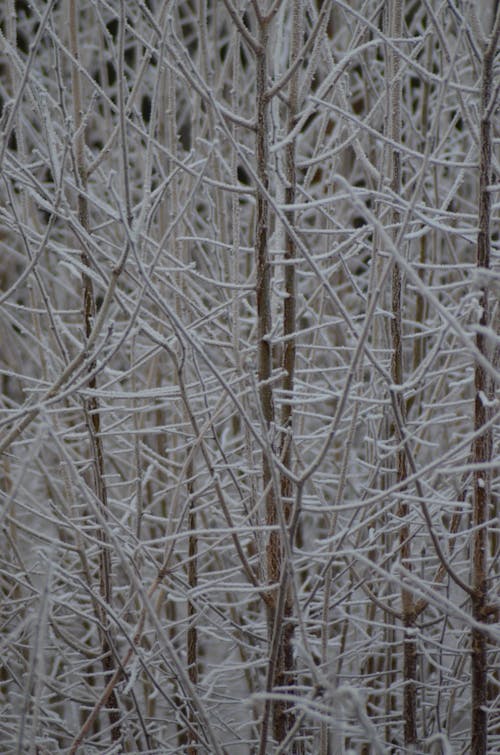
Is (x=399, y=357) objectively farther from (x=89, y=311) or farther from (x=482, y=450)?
(x=89, y=311)

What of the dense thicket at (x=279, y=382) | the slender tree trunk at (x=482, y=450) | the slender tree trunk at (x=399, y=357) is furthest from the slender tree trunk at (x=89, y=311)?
the slender tree trunk at (x=482, y=450)

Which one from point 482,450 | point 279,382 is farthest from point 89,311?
point 482,450

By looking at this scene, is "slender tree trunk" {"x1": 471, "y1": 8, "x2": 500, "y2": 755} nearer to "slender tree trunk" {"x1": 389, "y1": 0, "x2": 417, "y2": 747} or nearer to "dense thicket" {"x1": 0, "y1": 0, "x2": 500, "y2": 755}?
"dense thicket" {"x1": 0, "y1": 0, "x2": 500, "y2": 755}

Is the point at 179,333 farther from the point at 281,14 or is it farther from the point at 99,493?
the point at 281,14

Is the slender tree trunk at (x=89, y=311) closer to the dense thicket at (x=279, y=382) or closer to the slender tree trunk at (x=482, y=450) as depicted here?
the dense thicket at (x=279, y=382)

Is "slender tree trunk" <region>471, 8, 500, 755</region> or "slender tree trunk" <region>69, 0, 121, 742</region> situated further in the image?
"slender tree trunk" <region>69, 0, 121, 742</region>

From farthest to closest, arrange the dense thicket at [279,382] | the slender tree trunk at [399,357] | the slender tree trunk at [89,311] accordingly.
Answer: the slender tree trunk at [89,311]
the slender tree trunk at [399,357]
the dense thicket at [279,382]

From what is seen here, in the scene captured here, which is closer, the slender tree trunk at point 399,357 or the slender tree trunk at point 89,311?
the slender tree trunk at point 399,357

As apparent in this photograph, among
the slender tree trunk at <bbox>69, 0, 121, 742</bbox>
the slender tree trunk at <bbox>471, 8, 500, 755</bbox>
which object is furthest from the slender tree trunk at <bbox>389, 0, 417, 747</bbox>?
the slender tree trunk at <bbox>69, 0, 121, 742</bbox>

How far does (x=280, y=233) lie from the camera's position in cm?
190

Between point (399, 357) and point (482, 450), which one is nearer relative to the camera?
point (482, 450)

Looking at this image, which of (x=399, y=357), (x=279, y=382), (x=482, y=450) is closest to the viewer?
→ (x=482, y=450)

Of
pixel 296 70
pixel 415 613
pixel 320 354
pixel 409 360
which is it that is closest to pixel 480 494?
pixel 415 613

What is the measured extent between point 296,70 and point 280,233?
41 centimetres
